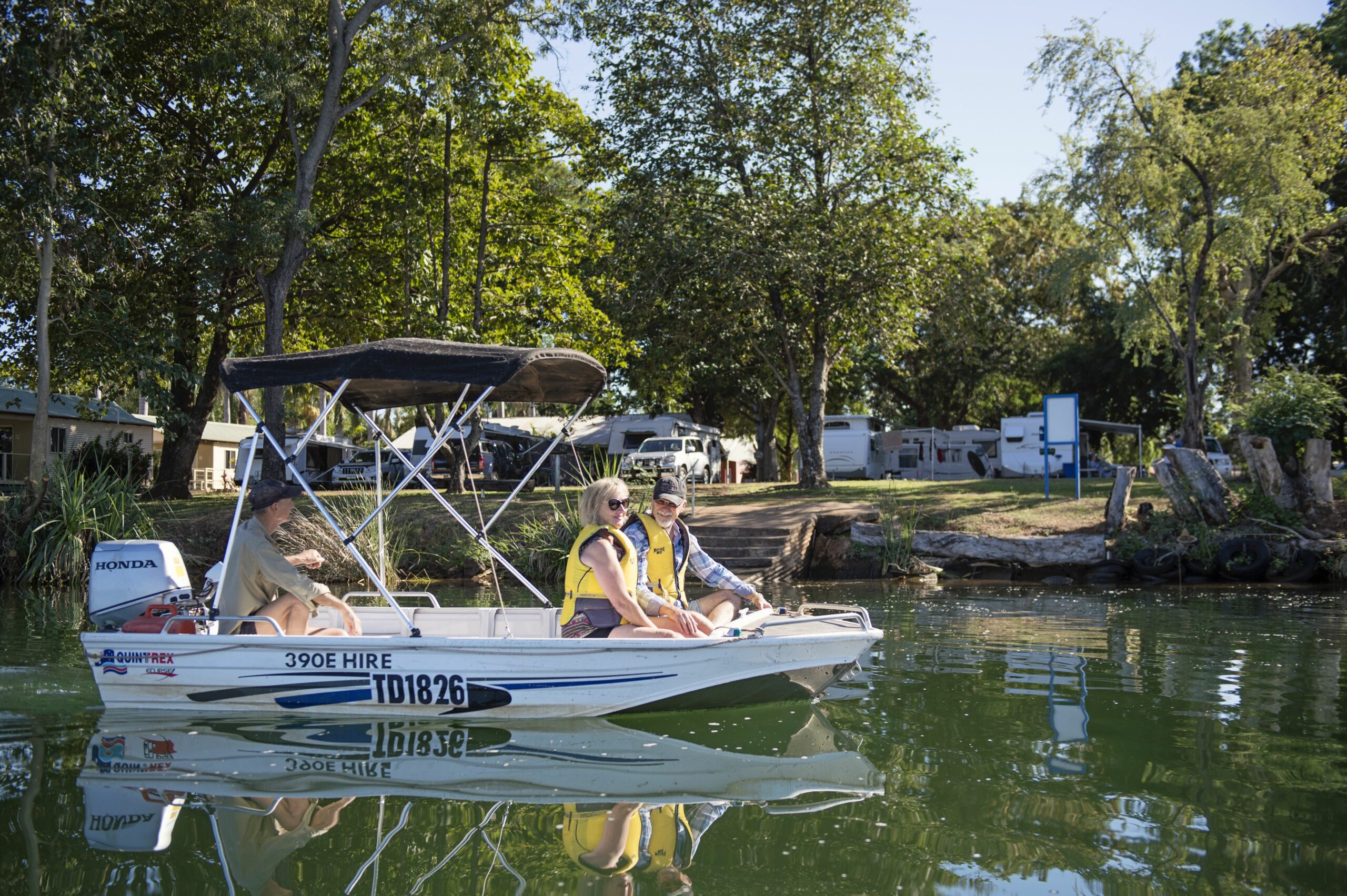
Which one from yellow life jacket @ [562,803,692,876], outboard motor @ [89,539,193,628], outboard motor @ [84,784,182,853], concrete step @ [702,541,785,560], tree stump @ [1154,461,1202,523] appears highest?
tree stump @ [1154,461,1202,523]

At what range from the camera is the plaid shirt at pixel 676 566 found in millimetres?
7852

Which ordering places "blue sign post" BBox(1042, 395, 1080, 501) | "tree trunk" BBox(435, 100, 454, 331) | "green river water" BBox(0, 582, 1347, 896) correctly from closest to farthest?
"green river water" BBox(0, 582, 1347, 896)
"blue sign post" BBox(1042, 395, 1080, 501)
"tree trunk" BBox(435, 100, 454, 331)

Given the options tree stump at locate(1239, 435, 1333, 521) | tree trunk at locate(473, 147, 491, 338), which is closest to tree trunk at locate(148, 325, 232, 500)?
tree trunk at locate(473, 147, 491, 338)

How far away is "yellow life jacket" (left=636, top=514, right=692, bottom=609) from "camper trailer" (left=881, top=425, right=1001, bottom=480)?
3219 cm

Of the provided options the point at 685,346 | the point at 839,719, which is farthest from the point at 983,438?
the point at 839,719

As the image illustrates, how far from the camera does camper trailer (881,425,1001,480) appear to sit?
39312mm

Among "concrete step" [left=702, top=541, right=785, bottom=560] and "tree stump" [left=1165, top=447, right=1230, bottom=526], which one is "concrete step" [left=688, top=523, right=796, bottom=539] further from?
"tree stump" [left=1165, top=447, right=1230, bottom=526]

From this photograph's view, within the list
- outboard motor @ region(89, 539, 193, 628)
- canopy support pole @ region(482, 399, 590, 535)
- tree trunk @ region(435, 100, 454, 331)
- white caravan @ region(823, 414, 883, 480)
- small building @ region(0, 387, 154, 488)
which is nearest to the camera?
outboard motor @ region(89, 539, 193, 628)

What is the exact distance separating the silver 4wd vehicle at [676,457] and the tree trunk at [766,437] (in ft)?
12.4

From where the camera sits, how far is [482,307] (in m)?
26.0

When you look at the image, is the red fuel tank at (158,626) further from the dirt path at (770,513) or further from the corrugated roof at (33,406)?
the corrugated roof at (33,406)

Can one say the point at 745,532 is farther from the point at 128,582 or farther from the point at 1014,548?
the point at 128,582

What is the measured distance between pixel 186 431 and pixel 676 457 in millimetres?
13939

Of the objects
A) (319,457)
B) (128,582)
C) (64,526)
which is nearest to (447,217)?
(64,526)
